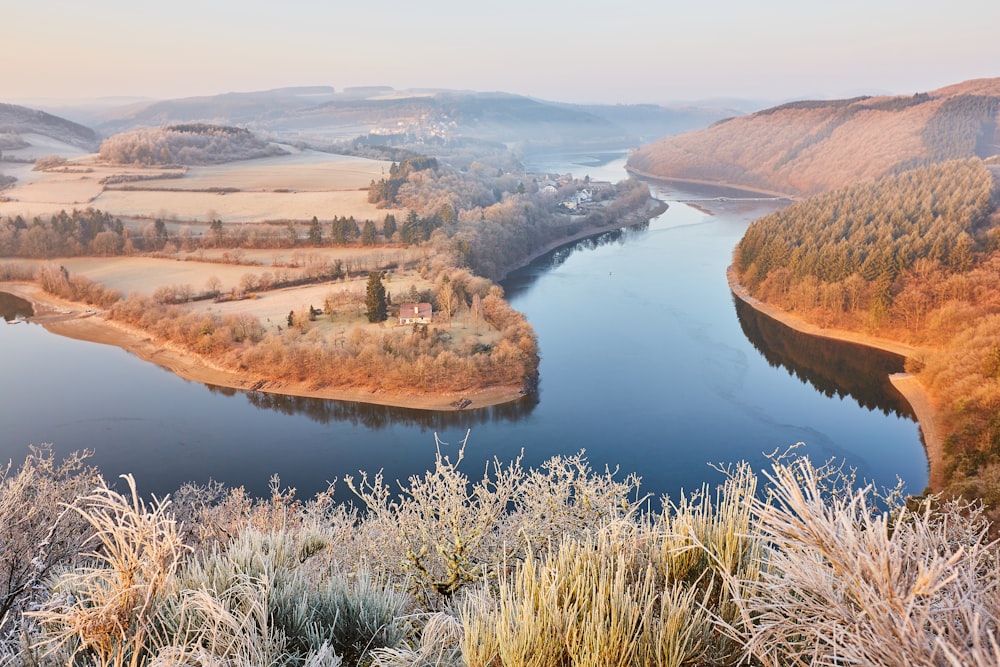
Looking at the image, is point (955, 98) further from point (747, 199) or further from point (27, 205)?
point (27, 205)

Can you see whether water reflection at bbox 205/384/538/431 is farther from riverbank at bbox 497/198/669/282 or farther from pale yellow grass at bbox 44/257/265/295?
riverbank at bbox 497/198/669/282

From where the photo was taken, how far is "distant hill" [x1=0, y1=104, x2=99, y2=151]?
60.9 metres

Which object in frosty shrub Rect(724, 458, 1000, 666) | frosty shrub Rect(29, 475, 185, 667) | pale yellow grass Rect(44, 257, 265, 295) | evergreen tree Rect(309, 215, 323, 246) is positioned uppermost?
frosty shrub Rect(724, 458, 1000, 666)

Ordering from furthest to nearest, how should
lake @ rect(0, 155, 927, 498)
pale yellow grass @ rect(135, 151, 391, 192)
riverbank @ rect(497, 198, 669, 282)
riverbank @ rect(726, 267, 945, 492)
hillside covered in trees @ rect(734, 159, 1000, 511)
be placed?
1. pale yellow grass @ rect(135, 151, 391, 192)
2. riverbank @ rect(497, 198, 669, 282)
3. hillside covered in trees @ rect(734, 159, 1000, 511)
4. lake @ rect(0, 155, 927, 498)
5. riverbank @ rect(726, 267, 945, 492)

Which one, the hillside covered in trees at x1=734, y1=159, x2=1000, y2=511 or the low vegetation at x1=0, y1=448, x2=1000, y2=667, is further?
the hillside covered in trees at x1=734, y1=159, x2=1000, y2=511

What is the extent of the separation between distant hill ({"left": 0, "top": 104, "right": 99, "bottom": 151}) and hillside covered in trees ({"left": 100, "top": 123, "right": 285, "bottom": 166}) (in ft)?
30.5

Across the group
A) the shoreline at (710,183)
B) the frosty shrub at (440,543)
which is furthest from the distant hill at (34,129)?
the shoreline at (710,183)

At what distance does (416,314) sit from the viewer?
26266 millimetres

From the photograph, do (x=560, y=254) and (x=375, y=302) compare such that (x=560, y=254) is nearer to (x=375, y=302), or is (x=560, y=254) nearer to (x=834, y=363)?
(x=375, y=302)

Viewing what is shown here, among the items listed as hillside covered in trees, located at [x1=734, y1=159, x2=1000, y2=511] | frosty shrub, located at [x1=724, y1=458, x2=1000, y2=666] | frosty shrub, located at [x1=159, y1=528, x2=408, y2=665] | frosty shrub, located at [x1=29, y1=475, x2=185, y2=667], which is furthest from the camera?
hillside covered in trees, located at [x1=734, y1=159, x2=1000, y2=511]

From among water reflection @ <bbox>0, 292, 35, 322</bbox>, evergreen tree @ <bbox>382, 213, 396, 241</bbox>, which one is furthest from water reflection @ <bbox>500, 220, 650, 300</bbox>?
water reflection @ <bbox>0, 292, 35, 322</bbox>

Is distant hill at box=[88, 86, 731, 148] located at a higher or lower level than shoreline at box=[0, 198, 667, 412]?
higher

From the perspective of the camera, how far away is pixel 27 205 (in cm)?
4306

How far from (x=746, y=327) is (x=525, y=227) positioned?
65.3 feet
